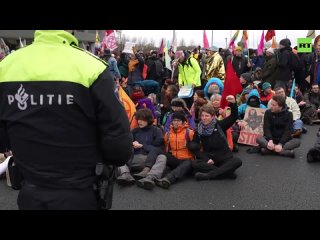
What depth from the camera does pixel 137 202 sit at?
4680 mm

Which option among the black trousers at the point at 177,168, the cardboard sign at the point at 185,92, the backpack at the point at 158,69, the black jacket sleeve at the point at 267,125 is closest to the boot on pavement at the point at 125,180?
the black trousers at the point at 177,168

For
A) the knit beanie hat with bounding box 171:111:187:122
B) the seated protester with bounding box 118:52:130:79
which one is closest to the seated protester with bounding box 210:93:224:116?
the knit beanie hat with bounding box 171:111:187:122

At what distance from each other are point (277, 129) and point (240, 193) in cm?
214

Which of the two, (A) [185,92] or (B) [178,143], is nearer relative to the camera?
(B) [178,143]

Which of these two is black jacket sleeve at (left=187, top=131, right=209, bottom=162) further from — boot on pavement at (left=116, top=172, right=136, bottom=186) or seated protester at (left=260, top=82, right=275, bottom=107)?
seated protester at (left=260, top=82, right=275, bottom=107)

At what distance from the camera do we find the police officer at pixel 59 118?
6.57 ft

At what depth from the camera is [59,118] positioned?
203 cm

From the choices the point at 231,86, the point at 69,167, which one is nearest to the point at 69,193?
the point at 69,167

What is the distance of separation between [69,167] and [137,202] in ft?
8.78

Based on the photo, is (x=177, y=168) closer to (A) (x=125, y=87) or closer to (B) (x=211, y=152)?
(B) (x=211, y=152)

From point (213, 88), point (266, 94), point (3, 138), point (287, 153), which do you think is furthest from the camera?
point (266, 94)

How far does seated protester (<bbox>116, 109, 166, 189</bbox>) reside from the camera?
5262 millimetres

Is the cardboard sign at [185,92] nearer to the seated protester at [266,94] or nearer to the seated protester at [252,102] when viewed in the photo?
the seated protester at [252,102]

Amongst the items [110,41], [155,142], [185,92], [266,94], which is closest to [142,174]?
[155,142]
